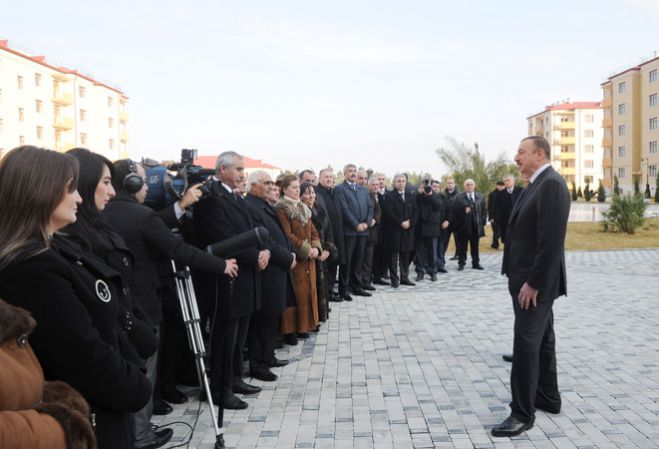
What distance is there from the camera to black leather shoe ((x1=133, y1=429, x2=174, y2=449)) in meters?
4.32

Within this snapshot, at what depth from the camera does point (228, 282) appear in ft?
16.5

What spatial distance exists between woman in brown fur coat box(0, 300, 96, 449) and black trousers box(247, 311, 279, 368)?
173 inches

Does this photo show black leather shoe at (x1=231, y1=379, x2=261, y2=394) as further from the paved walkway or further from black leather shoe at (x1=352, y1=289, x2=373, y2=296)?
black leather shoe at (x1=352, y1=289, x2=373, y2=296)

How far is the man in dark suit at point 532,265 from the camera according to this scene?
4.46 meters

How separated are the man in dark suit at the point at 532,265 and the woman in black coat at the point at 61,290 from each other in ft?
10.3

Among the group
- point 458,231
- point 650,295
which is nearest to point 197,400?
point 650,295

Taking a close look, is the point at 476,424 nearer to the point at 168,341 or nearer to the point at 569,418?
the point at 569,418

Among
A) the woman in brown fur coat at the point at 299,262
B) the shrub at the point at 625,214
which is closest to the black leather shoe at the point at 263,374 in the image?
the woman in brown fur coat at the point at 299,262

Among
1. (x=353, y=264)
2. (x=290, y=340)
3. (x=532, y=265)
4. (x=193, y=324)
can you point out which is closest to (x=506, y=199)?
(x=353, y=264)

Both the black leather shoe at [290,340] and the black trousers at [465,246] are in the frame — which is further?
the black trousers at [465,246]

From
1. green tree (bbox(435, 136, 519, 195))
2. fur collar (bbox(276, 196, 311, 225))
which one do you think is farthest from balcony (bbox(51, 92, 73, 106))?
fur collar (bbox(276, 196, 311, 225))

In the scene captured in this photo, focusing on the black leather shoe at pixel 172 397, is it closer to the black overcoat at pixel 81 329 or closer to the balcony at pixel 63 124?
the black overcoat at pixel 81 329

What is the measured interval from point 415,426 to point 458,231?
10249mm

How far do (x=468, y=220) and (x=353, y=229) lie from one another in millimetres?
4441
